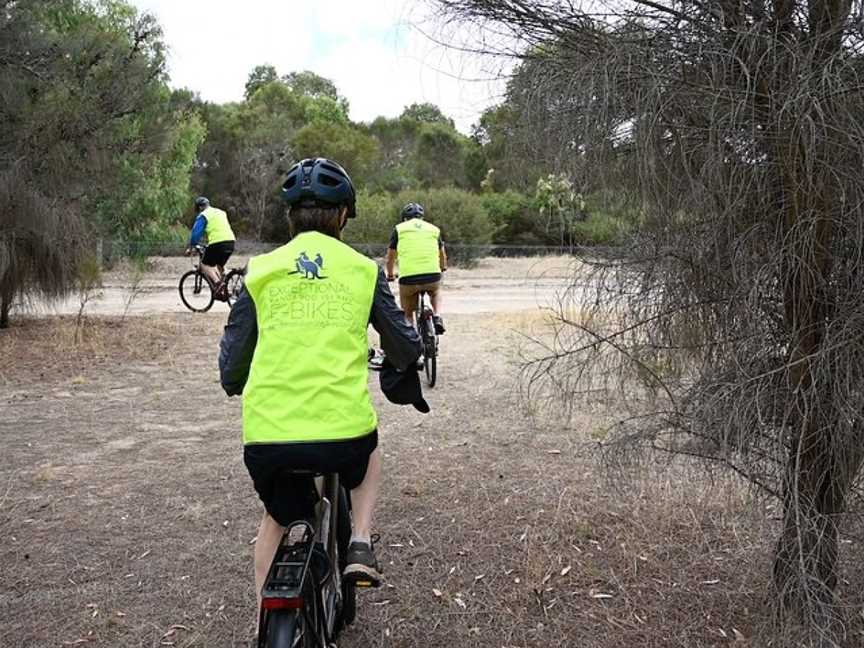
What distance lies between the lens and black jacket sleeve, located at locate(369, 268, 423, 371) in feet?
9.45

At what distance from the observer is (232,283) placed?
15367mm

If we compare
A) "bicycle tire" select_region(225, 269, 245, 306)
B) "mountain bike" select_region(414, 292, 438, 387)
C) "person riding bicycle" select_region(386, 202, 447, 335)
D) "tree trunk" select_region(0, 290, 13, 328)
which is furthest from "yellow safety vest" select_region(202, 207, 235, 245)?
"mountain bike" select_region(414, 292, 438, 387)

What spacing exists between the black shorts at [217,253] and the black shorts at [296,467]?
11.6 meters

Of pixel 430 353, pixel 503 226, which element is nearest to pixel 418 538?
pixel 430 353

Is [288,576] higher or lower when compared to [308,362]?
lower

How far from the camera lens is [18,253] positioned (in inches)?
433

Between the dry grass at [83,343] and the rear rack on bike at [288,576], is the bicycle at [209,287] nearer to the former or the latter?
the dry grass at [83,343]

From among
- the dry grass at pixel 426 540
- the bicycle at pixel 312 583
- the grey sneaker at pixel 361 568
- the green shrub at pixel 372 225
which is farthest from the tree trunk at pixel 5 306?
the green shrub at pixel 372 225

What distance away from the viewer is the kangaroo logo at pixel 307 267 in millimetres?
2723

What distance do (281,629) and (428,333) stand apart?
244 inches

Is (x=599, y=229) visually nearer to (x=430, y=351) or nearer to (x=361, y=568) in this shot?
(x=361, y=568)

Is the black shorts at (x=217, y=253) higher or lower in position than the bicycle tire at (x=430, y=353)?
higher

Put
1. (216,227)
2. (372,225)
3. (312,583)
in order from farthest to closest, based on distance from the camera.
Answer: (372,225) < (216,227) < (312,583)

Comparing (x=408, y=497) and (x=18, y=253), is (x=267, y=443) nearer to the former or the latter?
(x=408, y=497)
